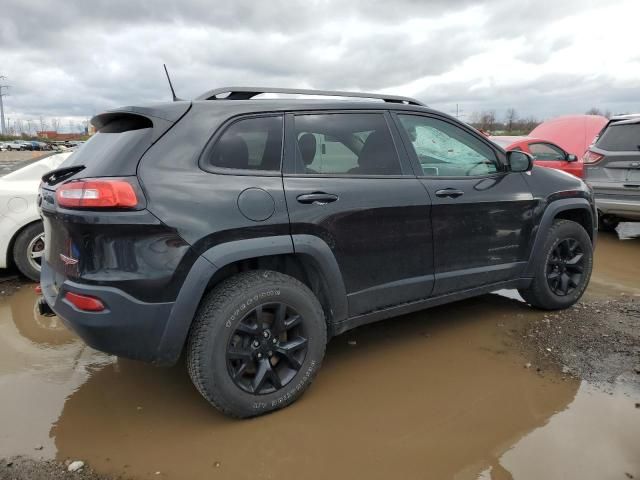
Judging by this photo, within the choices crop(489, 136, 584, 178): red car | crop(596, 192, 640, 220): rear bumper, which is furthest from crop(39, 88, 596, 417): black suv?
crop(489, 136, 584, 178): red car

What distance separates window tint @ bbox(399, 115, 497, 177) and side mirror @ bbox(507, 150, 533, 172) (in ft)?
0.43

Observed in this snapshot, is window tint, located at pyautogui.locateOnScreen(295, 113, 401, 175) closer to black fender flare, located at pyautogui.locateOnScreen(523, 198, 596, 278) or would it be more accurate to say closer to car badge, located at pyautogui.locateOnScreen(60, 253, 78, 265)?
car badge, located at pyautogui.locateOnScreen(60, 253, 78, 265)

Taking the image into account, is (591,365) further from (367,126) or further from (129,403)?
(129,403)

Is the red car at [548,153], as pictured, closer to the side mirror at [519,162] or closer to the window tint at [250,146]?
the side mirror at [519,162]

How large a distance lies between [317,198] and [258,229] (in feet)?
1.36

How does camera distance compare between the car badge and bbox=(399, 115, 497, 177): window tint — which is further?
bbox=(399, 115, 497, 177): window tint

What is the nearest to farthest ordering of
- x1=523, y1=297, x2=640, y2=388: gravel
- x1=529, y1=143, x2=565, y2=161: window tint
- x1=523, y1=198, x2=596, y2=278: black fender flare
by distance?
x1=523, y1=297, x2=640, y2=388: gravel
x1=523, y1=198, x2=596, y2=278: black fender flare
x1=529, y1=143, x2=565, y2=161: window tint

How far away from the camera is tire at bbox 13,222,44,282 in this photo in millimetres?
5129

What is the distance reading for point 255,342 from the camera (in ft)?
8.77

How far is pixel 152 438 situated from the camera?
2.61 metres

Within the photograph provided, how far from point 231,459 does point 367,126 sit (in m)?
2.14

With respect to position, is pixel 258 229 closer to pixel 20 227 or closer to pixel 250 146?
pixel 250 146

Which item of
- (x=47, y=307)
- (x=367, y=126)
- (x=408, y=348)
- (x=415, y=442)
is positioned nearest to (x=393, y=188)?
(x=367, y=126)

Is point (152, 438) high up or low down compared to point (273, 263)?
down
